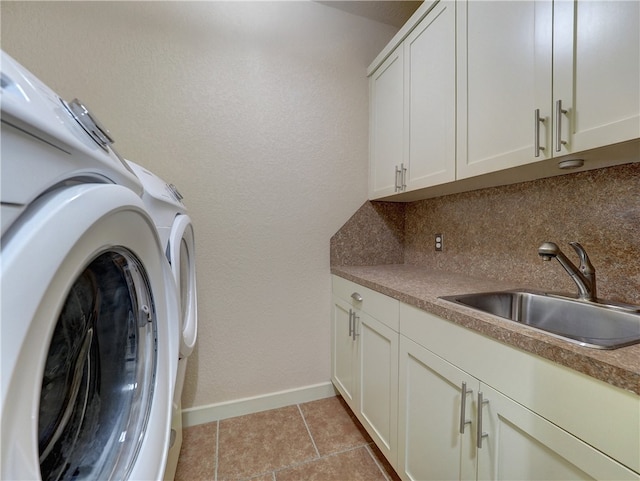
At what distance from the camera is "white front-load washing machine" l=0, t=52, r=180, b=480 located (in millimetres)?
242

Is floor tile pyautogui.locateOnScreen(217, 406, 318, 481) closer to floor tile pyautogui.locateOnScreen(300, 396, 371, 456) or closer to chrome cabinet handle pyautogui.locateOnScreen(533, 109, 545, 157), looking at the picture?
floor tile pyautogui.locateOnScreen(300, 396, 371, 456)

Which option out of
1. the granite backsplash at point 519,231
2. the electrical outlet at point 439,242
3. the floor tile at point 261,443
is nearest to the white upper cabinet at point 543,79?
the granite backsplash at point 519,231

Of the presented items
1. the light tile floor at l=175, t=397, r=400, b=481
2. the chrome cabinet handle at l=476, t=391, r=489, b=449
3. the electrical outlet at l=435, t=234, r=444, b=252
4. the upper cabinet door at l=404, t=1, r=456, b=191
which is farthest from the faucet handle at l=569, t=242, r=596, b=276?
the light tile floor at l=175, t=397, r=400, b=481

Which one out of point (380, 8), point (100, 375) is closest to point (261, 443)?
point (100, 375)

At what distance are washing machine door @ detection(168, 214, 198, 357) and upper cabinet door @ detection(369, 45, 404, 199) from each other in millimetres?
1129

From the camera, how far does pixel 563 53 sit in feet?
2.62

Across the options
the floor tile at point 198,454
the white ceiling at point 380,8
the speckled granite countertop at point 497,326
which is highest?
the white ceiling at point 380,8

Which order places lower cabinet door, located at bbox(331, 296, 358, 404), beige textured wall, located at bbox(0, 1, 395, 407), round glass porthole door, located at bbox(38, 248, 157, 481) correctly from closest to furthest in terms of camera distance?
round glass porthole door, located at bbox(38, 248, 157, 481) → beige textured wall, located at bbox(0, 1, 395, 407) → lower cabinet door, located at bbox(331, 296, 358, 404)

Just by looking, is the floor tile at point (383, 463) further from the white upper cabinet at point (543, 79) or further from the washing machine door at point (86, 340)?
the white upper cabinet at point (543, 79)

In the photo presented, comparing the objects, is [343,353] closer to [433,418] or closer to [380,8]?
[433,418]

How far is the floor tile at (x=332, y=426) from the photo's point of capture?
1.44 metres

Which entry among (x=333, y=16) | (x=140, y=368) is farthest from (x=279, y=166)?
(x=140, y=368)

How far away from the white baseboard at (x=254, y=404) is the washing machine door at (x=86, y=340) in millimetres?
1262

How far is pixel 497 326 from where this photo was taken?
0.72 m
